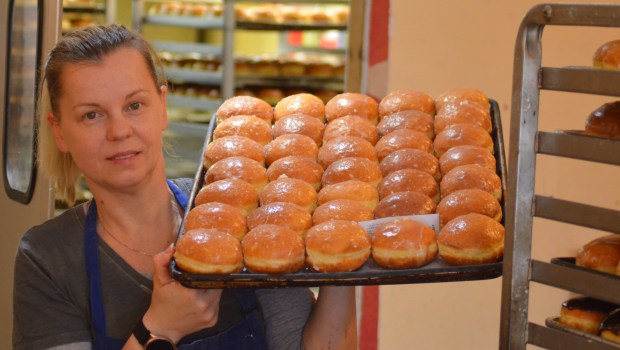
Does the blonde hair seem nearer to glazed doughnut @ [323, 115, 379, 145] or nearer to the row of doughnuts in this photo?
the row of doughnuts

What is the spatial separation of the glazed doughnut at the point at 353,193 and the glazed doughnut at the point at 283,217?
87mm

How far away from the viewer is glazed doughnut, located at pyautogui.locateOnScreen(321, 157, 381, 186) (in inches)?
78.7

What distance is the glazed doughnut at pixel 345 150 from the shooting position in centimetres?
208

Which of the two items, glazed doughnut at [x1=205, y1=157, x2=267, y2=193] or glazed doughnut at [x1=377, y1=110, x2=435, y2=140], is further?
glazed doughnut at [x1=377, y1=110, x2=435, y2=140]

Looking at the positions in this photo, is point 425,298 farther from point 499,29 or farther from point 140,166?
point 140,166

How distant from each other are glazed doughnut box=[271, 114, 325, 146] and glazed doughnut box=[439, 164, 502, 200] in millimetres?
411

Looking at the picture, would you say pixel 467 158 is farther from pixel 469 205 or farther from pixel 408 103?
pixel 408 103

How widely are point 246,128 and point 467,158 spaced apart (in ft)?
1.92

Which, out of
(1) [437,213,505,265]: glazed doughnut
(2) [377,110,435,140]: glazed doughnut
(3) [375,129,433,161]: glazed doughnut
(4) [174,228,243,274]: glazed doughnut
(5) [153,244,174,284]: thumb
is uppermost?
(2) [377,110,435,140]: glazed doughnut

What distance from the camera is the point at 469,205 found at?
5.96 ft

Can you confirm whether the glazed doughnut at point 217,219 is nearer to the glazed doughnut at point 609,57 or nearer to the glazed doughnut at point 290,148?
the glazed doughnut at point 290,148

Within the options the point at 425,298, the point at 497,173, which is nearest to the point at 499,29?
the point at 425,298

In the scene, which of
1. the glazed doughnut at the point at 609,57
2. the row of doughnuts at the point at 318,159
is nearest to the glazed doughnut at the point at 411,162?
the row of doughnuts at the point at 318,159

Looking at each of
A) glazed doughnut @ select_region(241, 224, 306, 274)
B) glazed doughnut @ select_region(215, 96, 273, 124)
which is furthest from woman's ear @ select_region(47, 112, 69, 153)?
glazed doughnut @ select_region(241, 224, 306, 274)
